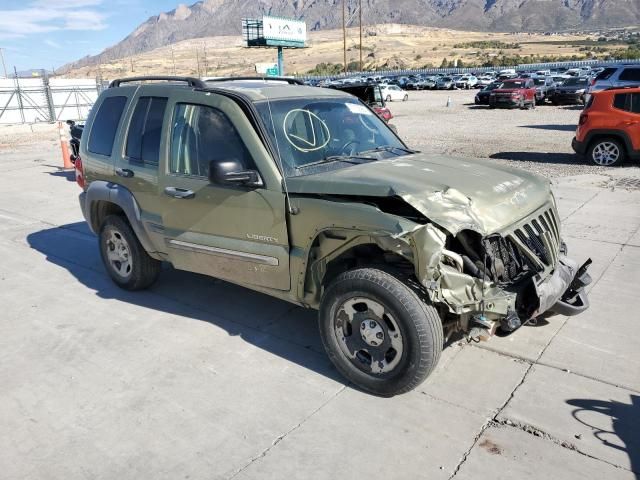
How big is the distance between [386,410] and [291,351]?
1012 millimetres

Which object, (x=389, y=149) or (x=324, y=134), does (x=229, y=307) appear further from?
(x=389, y=149)

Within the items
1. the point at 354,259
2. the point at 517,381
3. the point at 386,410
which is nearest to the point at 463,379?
the point at 517,381

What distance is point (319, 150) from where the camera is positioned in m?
4.14

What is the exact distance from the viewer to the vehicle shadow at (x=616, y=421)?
3044 millimetres

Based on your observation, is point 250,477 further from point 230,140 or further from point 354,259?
point 230,140

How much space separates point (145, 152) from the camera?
4.77 metres

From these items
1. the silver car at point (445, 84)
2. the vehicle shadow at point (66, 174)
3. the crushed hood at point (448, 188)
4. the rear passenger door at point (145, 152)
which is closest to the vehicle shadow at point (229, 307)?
the rear passenger door at point (145, 152)

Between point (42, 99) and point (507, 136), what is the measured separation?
24719 millimetres

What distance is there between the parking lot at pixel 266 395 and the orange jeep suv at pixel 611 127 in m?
6.83

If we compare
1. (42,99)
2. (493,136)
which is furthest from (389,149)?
(42,99)

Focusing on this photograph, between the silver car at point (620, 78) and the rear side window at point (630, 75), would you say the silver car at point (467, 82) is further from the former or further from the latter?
the rear side window at point (630, 75)

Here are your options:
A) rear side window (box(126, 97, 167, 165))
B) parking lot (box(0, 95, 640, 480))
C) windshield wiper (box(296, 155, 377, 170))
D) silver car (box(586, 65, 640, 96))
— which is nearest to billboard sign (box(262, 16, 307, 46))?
silver car (box(586, 65, 640, 96))

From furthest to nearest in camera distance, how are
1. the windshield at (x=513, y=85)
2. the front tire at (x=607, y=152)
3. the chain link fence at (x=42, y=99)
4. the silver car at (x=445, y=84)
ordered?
1. the silver car at (x=445, y=84)
2. the windshield at (x=513, y=85)
3. the chain link fence at (x=42, y=99)
4. the front tire at (x=607, y=152)

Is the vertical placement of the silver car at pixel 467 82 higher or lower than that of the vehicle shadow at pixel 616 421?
higher
